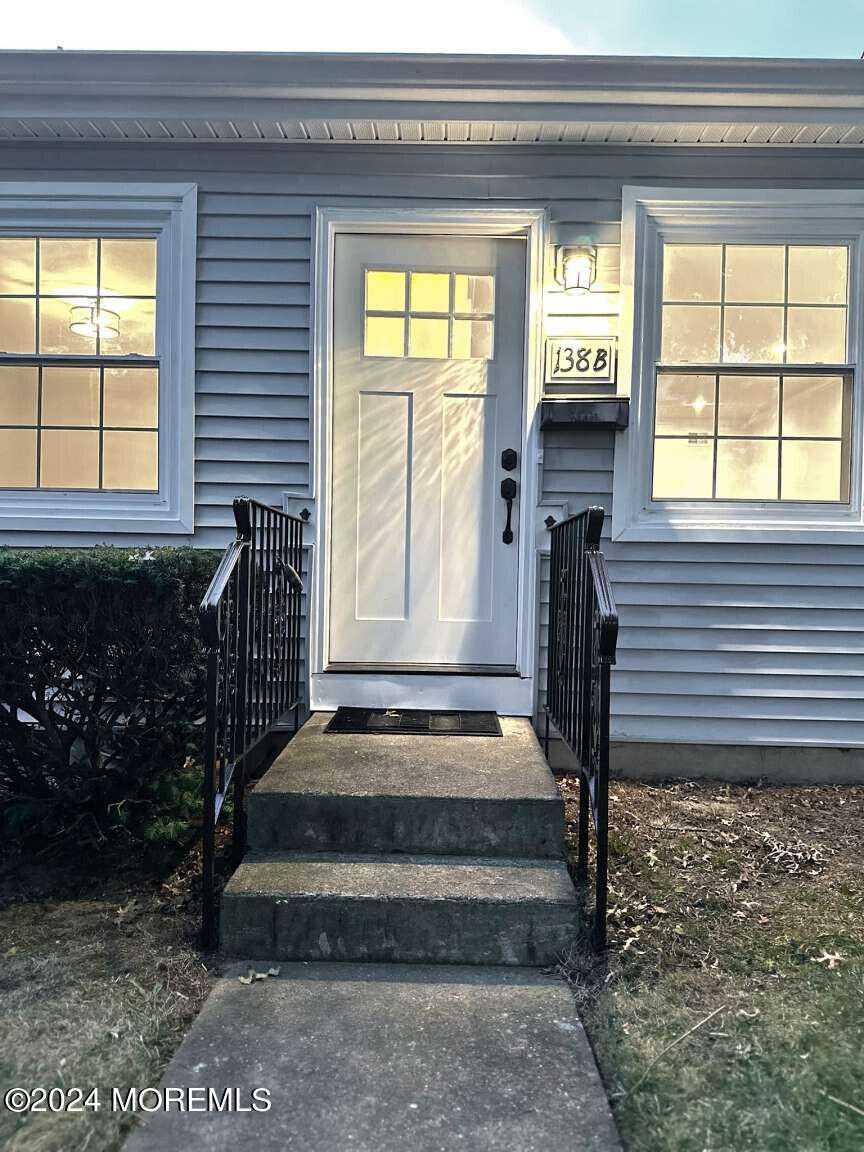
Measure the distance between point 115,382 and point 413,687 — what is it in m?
2.12

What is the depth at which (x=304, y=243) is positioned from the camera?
3.87 m

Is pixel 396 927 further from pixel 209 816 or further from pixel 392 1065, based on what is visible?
pixel 209 816

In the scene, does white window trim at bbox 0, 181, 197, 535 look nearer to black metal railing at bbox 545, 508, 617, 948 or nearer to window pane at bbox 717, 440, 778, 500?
black metal railing at bbox 545, 508, 617, 948

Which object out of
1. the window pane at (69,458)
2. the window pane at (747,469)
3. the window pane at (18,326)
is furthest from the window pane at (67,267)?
the window pane at (747,469)

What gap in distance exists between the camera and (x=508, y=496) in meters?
3.85

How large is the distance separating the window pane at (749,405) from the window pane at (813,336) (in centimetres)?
17

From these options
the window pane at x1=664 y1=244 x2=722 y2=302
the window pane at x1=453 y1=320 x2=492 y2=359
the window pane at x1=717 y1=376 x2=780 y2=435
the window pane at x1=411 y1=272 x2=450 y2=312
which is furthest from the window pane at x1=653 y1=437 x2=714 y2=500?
the window pane at x1=411 y1=272 x2=450 y2=312

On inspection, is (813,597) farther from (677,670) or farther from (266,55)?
(266,55)

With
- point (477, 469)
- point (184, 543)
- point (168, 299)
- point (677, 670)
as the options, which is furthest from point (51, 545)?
point (677, 670)

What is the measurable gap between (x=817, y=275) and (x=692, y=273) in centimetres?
60

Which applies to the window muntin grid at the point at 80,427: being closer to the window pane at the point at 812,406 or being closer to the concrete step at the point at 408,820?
the concrete step at the point at 408,820

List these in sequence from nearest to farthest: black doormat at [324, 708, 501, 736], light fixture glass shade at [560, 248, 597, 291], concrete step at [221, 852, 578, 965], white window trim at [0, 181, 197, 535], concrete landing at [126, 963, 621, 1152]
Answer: concrete landing at [126, 963, 621, 1152], concrete step at [221, 852, 578, 965], black doormat at [324, 708, 501, 736], light fixture glass shade at [560, 248, 597, 291], white window trim at [0, 181, 197, 535]

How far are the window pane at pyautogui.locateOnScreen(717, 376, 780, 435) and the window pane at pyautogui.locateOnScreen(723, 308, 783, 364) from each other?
11 cm

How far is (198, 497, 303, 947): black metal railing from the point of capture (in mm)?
2312
